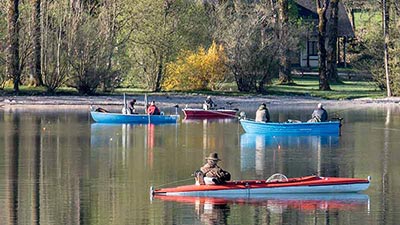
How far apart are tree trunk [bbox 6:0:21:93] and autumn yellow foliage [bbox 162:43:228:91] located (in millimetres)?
9838

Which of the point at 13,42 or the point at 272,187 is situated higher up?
the point at 13,42

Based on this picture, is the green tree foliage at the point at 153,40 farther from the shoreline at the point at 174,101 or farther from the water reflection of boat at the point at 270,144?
the water reflection of boat at the point at 270,144

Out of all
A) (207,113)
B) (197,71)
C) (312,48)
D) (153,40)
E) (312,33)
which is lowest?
(207,113)

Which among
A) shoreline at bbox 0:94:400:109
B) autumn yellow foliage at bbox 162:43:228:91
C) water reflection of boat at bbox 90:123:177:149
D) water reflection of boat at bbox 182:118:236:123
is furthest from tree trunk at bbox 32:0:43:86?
water reflection of boat at bbox 90:123:177:149

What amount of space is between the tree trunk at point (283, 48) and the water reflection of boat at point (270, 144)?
21629 mm

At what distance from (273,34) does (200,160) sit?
3182cm

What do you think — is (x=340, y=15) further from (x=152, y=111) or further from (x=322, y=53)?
(x=152, y=111)

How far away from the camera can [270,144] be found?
43438mm

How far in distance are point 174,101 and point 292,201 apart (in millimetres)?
33595

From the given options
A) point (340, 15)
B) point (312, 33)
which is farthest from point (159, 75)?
point (340, 15)

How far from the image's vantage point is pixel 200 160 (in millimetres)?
37250

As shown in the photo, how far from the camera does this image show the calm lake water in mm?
26609

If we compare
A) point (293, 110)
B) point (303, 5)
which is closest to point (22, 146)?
point (293, 110)

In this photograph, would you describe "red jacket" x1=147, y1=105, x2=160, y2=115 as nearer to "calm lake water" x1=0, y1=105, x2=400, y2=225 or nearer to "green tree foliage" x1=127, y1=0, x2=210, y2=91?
"calm lake water" x1=0, y1=105, x2=400, y2=225
